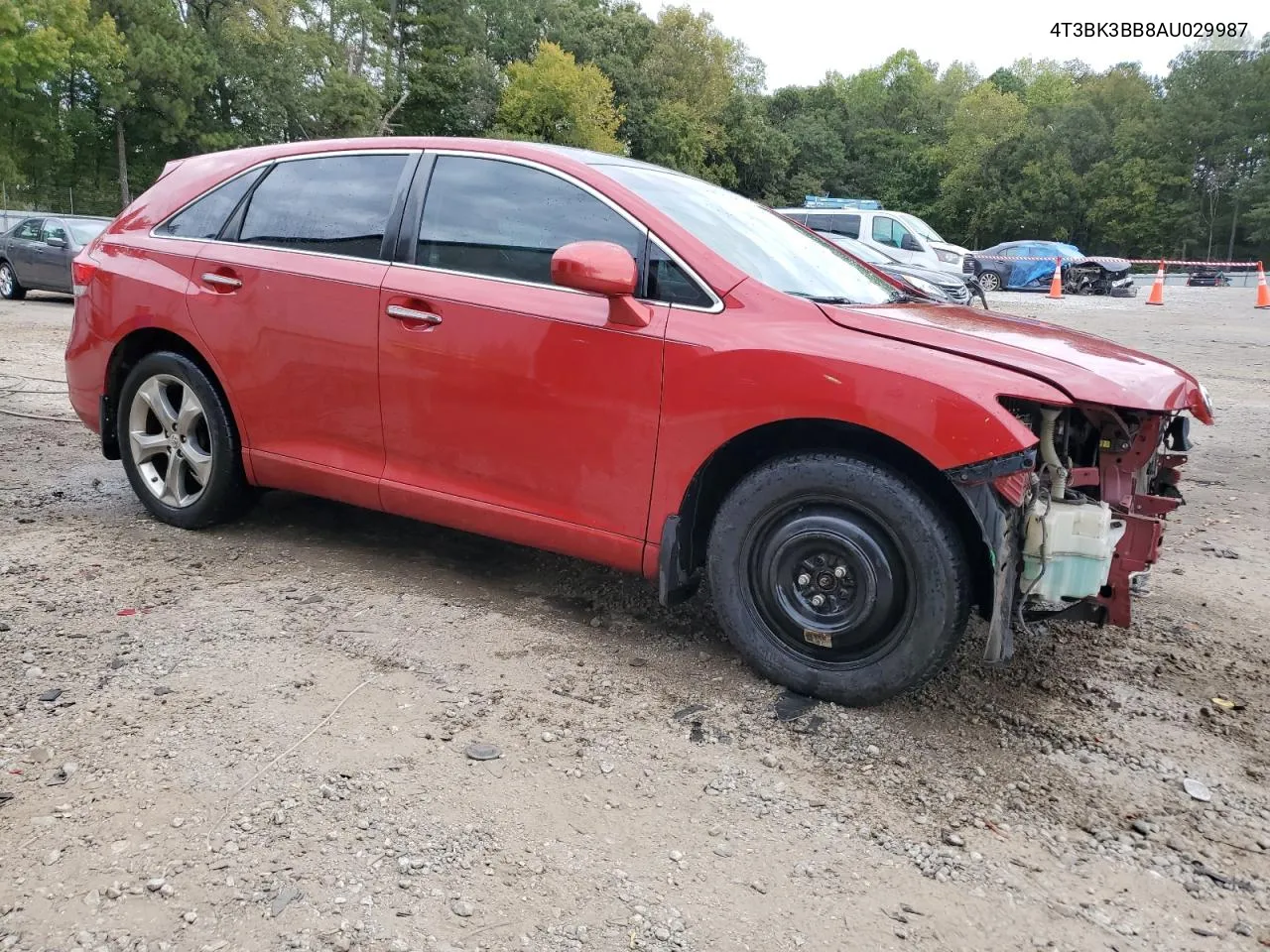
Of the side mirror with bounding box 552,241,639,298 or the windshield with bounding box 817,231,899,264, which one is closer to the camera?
the side mirror with bounding box 552,241,639,298

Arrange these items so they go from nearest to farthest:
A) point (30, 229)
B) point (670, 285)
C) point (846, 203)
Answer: point (670, 285) < point (30, 229) < point (846, 203)

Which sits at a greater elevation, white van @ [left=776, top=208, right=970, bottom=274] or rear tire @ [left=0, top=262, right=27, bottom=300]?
white van @ [left=776, top=208, right=970, bottom=274]

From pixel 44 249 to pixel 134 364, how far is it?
13.4m

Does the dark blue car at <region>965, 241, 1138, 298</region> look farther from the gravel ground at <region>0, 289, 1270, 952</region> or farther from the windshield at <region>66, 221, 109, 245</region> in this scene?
the gravel ground at <region>0, 289, 1270, 952</region>

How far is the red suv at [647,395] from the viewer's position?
2822mm

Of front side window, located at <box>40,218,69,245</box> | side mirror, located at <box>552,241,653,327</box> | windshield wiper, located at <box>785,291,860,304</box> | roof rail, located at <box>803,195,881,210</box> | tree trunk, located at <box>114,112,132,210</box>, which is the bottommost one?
windshield wiper, located at <box>785,291,860,304</box>

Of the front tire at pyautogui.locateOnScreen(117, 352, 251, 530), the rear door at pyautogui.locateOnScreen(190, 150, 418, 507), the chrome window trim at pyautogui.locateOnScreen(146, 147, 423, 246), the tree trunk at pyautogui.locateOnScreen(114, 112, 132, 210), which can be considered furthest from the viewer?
the tree trunk at pyautogui.locateOnScreen(114, 112, 132, 210)

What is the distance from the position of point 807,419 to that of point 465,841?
1538 mm

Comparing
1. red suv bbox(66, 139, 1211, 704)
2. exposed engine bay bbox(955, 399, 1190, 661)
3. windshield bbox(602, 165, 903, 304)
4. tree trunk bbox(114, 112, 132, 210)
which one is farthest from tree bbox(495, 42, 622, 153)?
exposed engine bay bbox(955, 399, 1190, 661)

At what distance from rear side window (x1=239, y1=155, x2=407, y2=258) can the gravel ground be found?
4.30ft

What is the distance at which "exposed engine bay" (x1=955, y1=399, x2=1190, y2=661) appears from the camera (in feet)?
9.03

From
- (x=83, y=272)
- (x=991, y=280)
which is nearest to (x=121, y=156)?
(x=991, y=280)

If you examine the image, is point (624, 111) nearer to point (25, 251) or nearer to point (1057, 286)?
point (1057, 286)

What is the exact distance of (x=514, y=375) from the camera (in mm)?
3402
